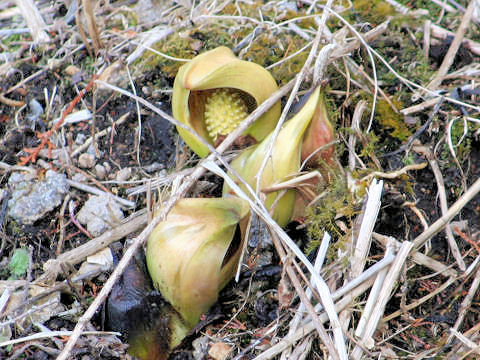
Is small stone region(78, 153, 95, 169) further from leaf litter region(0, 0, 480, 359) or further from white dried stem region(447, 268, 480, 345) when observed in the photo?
white dried stem region(447, 268, 480, 345)

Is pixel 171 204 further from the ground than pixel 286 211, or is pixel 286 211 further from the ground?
pixel 171 204

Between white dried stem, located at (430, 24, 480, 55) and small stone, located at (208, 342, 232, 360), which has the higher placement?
white dried stem, located at (430, 24, 480, 55)

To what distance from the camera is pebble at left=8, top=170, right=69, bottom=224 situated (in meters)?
1.34

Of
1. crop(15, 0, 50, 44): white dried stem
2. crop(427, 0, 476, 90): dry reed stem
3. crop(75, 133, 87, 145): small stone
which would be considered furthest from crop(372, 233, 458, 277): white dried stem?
crop(15, 0, 50, 44): white dried stem

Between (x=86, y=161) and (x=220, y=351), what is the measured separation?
2.38ft

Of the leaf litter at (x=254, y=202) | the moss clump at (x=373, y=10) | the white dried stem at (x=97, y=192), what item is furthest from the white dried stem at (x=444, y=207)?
the white dried stem at (x=97, y=192)

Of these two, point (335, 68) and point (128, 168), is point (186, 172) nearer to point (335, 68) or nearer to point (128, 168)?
point (128, 168)

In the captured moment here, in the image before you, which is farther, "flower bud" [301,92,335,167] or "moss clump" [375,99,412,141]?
"moss clump" [375,99,412,141]

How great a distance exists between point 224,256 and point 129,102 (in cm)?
73

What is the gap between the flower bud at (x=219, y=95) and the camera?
113 centimetres

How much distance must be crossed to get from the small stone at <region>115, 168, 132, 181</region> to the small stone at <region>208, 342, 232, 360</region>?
58 cm

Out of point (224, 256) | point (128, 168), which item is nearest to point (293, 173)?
point (224, 256)

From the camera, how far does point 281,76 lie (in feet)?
4.66

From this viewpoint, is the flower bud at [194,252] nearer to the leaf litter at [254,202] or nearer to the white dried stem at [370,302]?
the leaf litter at [254,202]
